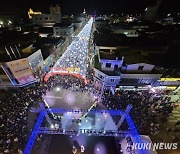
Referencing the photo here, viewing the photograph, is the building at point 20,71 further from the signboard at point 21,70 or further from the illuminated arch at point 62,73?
the illuminated arch at point 62,73

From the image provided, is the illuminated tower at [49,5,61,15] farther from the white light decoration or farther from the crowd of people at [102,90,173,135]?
the crowd of people at [102,90,173,135]

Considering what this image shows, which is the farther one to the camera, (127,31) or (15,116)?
(127,31)

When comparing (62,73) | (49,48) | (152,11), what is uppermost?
(152,11)

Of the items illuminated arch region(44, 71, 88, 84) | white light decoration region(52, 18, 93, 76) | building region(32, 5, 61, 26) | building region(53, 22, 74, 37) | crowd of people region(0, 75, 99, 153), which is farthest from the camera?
building region(32, 5, 61, 26)

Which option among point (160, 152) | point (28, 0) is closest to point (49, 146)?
point (160, 152)

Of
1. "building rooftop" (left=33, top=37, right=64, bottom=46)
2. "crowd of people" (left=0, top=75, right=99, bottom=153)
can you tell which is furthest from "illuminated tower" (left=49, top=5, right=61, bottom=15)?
"crowd of people" (left=0, top=75, right=99, bottom=153)

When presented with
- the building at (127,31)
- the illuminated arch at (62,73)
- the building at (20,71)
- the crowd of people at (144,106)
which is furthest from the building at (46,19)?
the crowd of people at (144,106)

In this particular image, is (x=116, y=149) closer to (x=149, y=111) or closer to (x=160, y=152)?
(x=160, y=152)

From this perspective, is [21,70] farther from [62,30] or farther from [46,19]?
[46,19]

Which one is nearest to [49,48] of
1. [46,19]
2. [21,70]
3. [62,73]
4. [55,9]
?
[62,73]
